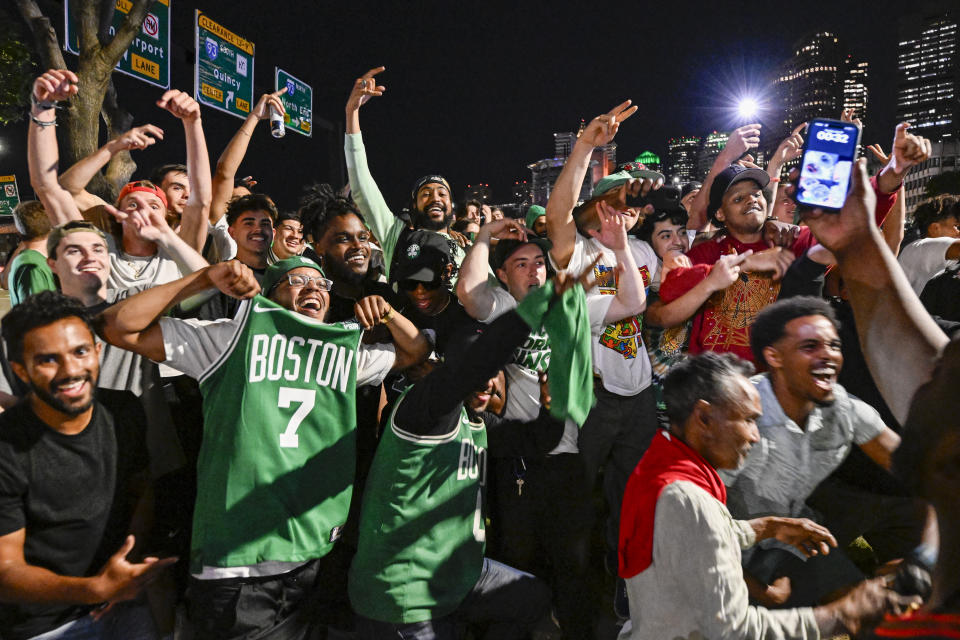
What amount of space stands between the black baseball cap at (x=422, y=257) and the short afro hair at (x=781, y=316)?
1881 mm

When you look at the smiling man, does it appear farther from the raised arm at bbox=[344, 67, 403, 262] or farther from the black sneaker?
the raised arm at bbox=[344, 67, 403, 262]

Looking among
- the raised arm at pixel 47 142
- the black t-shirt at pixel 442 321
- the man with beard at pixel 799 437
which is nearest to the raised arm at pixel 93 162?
the raised arm at pixel 47 142

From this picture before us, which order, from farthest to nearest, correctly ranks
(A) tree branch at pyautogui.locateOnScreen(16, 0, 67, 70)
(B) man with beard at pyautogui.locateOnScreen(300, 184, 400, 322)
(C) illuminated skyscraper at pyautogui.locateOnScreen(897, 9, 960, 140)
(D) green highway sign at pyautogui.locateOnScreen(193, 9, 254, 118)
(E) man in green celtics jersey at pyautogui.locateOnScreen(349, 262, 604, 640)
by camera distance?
(C) illuminated skyscraper at pyautogui.locateOnScreen(897, 9, 960, 140)
(D) green highway sign at pyautogui.locateOnScreen(193, 9, 254, 118)
(A) tree branch at pyautogui.locateOnScreen(16, 0, 67, 70)
(B) man with beard at pyautogui.locateOnScreen(300, 184, 400, 322)
(E) man in green celtics jersey at pyautogui.locateOnScreen(349, 262, 604, 640)

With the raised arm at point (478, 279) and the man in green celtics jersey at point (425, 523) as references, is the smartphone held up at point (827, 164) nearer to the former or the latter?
the man in green celtics jersey at point (425, 523)

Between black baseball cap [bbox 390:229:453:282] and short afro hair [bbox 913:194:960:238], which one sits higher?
short afro hair [bbox 913:194:960:238]

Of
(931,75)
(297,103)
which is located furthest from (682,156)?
(297,103)

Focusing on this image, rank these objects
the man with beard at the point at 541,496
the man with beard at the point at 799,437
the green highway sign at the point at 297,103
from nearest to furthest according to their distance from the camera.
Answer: the man with beard at the point at 799,437 → the man with beard at the point at 541,496 → the green highway sign at the point at 297,103

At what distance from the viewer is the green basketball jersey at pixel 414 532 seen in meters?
2.64

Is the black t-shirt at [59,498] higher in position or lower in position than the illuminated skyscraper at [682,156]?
lower

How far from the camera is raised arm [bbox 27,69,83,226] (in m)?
3.65

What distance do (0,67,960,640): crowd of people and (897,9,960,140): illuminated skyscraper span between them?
678 feet

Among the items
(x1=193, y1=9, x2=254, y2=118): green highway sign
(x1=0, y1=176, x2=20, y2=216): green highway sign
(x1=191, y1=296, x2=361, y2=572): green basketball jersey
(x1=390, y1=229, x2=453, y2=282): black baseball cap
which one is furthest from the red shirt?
(x1=0, y1=176, x2=20, y2=216): green highway sign

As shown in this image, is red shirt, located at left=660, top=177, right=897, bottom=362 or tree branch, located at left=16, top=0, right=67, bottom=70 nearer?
red shirt, located at left=660, top=177, right=897, bottom=362

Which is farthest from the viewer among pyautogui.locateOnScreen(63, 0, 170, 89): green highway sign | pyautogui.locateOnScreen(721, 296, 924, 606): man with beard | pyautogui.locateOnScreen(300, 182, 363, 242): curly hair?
pyautogui.locateOnScreen(63, 0, 170, 89): green highway sign
